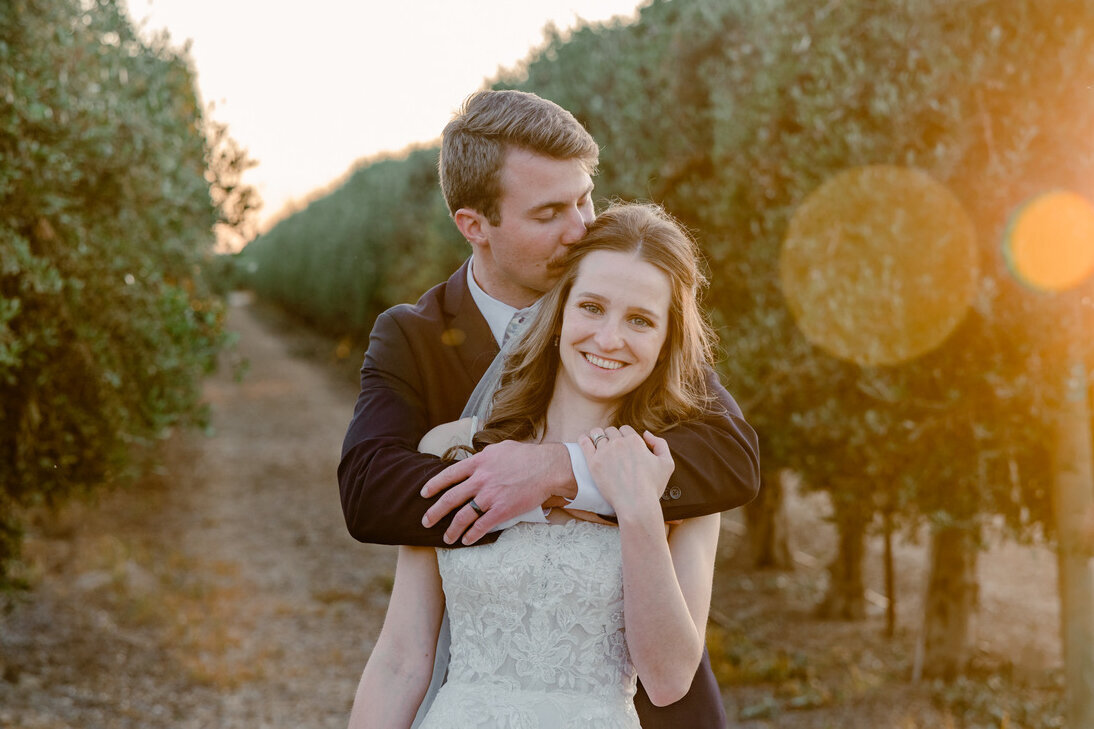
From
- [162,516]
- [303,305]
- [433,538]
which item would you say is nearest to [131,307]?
[433,538]

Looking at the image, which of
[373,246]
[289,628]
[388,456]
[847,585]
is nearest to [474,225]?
[388,456]

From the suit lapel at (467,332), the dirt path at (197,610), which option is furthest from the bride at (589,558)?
the dirt path at (197,610)

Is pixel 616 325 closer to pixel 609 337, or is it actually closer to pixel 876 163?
pixel 609 337

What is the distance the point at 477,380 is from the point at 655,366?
0.64 metres

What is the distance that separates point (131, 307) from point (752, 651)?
22.7 feet

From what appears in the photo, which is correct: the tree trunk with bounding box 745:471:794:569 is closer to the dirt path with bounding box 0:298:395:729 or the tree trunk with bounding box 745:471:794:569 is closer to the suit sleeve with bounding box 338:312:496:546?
the dirt path with bounding box 0:298:395:729

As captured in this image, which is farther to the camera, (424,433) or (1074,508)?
(1074,508)

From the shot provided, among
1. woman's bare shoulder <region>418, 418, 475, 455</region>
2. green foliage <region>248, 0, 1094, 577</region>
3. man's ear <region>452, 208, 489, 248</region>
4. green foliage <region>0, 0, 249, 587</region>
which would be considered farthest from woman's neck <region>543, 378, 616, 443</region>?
green foliage <region>0, 0, 249, 587</region>

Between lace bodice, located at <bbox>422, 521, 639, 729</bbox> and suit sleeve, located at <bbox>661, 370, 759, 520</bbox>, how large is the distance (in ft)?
0.77

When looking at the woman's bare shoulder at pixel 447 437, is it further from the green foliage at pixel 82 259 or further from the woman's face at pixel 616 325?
the green foliage at pixel 82 259

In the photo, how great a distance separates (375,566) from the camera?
12703 millimetres

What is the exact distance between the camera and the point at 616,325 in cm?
275

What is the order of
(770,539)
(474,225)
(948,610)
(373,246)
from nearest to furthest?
(474,225) < (948,610) < (770,539) < (373,246)

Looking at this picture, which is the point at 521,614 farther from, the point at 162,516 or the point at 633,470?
the point at 162,516
